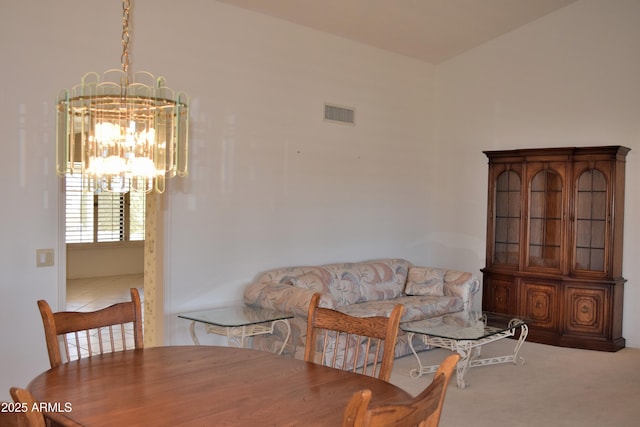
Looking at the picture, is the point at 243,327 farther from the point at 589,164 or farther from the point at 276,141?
the point at 589,164

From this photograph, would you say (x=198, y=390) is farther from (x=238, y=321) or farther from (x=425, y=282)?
(x=425, y=282)

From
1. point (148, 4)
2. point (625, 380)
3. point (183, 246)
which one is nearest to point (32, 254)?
point (183, 246)

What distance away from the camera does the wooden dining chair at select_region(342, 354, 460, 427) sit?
1.38 m

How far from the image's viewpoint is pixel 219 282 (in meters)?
5.37

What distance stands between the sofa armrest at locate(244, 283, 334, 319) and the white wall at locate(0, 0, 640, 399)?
0.23 meters

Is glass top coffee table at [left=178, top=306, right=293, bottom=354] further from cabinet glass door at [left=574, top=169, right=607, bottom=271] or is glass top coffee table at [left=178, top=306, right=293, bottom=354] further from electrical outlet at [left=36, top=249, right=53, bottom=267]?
cabinet glass door at [left=574, top=169, right=607, bottom=271]

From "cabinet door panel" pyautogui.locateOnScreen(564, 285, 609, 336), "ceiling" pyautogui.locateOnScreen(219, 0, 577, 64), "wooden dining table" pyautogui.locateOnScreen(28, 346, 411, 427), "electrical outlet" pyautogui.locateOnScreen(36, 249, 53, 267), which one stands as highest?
"ceiling" pyautogui.locateOnScreen(219, 0, 577, 64)

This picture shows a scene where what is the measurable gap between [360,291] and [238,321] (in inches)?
73.9

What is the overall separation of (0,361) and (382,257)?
13.6ft

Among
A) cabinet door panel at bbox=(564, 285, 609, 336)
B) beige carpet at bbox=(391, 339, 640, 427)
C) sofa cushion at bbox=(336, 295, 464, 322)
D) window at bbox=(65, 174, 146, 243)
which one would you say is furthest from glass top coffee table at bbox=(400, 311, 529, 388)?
window at bbox=(65, 174, 146, 243)

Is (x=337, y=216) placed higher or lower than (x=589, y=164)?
lower

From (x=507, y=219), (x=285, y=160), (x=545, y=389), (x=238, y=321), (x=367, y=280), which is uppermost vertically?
(x=285, y=160)

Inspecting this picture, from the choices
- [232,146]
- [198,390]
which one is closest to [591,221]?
[232,146]

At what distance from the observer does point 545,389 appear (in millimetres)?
4871
